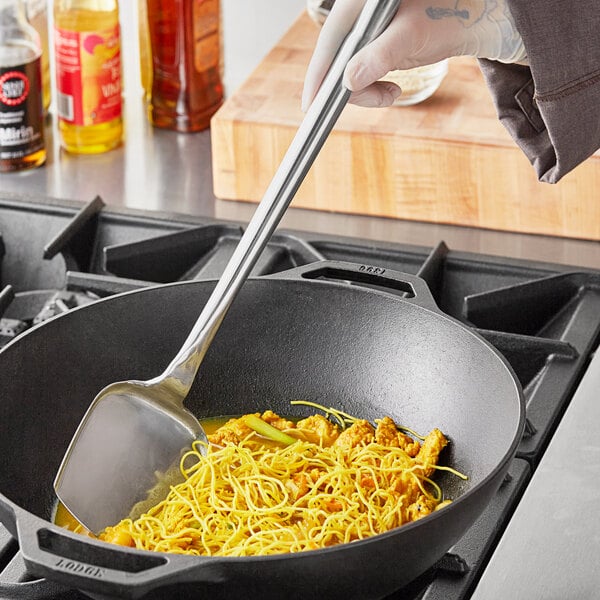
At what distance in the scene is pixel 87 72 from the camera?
139cm

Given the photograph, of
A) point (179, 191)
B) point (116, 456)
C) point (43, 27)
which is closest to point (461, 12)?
point (116, 456)

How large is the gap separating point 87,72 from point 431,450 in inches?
29.8

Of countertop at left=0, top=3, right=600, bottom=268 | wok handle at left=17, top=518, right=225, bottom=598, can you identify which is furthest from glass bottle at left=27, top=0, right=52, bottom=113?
wok handle at left=17, top=518, right=225, bottom=598

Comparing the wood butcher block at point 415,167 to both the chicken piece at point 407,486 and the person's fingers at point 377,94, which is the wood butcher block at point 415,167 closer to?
the person's fingers at point 377,94

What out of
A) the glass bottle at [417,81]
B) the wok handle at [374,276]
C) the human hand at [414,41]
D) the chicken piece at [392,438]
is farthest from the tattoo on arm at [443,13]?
the glass bottle at [417,81]

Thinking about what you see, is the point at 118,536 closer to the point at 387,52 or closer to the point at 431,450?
the point at 431,450

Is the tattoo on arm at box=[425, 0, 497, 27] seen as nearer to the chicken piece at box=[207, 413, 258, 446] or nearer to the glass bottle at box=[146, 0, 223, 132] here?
the chicken piece at box=[207, 413, 258, 446]

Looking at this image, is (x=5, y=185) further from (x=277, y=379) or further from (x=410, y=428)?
(x=410, y=428)

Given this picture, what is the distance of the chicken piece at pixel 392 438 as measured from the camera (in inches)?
34.5

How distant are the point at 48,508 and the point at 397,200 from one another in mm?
592

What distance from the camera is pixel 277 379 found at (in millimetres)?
980

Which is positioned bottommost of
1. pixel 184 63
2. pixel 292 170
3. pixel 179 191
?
pixel 179 191

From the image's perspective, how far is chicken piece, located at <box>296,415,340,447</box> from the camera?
3.00 ft

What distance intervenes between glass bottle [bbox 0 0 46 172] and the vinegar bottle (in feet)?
0.12
